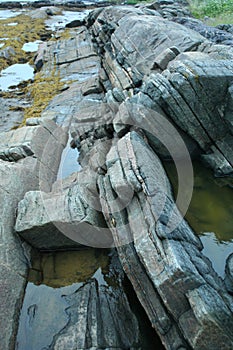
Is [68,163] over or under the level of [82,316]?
under

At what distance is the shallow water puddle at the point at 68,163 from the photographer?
17.3 metres

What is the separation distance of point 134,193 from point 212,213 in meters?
3.52

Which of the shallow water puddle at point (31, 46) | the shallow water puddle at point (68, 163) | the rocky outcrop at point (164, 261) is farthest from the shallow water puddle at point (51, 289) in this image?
the shallow water puddle at point (31, 46)

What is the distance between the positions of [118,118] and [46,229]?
→ 664 cm

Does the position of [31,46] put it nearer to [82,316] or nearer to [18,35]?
[18,35]

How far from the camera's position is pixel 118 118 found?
51.6 ft

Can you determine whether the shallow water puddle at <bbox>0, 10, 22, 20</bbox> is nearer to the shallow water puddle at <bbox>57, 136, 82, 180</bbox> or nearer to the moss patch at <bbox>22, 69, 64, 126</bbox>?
the moss patch at <bbox>22, 69, 64, 126</bbox>

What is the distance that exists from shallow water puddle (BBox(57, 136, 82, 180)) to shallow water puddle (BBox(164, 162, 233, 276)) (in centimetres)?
547

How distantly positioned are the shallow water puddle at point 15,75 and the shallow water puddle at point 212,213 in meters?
20.6

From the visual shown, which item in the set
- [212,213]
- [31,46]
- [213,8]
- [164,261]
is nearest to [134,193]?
[164,261]

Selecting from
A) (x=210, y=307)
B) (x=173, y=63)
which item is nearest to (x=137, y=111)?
(x=173, y=63)

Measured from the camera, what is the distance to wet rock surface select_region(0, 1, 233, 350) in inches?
342

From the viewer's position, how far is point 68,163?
1827 centimetres

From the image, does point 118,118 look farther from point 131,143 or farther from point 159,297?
point 159,297
